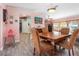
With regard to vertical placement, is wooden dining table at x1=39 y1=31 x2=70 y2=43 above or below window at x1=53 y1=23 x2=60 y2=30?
below

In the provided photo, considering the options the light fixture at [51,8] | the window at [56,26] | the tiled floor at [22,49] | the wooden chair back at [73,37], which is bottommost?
the tiled floor at [22,49]

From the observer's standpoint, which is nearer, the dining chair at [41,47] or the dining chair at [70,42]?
the dining chair at [70,42]

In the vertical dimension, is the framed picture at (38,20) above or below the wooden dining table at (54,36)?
above

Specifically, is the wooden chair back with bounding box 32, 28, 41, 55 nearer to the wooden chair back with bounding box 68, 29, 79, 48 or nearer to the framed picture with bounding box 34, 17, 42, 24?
the framed picture with bounding box 34, 17, 42, 24

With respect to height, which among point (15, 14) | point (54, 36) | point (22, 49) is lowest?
point (22, 49)

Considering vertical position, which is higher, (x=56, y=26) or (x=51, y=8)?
(x=51, y=8)

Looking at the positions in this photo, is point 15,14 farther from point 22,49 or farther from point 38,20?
point 22,49

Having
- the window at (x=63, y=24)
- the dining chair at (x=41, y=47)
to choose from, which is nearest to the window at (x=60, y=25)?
the window at (x=63, y=24)

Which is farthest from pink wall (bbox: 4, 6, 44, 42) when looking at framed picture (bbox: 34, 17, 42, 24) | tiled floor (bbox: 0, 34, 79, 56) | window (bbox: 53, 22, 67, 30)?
window (bbox: 53, 22, 67, 30)

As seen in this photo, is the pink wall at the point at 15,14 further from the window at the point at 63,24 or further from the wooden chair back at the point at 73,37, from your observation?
the wooden chair back at the point at 73,37

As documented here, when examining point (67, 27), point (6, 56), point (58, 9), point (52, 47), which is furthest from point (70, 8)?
point (6, 56)

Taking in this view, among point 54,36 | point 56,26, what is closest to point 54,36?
point 54,36

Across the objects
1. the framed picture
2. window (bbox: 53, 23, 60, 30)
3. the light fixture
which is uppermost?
the light fixture

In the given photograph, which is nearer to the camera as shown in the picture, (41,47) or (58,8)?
(58,8)
